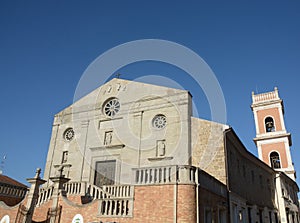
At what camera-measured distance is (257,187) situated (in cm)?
2152

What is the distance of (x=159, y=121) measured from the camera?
62.4 feet

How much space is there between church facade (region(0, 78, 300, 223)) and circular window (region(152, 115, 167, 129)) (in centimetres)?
8

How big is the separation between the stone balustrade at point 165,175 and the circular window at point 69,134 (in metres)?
12.8

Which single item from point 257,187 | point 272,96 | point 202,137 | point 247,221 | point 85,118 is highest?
point 272,96

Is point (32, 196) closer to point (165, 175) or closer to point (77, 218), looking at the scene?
point (77, 218)

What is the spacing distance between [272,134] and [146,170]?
25.4m

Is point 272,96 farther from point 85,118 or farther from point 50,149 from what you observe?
point 50,149

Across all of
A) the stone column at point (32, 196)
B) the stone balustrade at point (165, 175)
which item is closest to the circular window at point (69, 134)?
the stone column at point (32, 196)

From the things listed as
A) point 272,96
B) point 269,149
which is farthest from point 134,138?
point 272,96

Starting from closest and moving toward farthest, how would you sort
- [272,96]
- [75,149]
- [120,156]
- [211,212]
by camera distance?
[211,212]
[120,156]
[75,149]
[272,96]

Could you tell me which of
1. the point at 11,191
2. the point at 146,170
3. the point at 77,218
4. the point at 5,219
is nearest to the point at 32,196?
the point at 5,219

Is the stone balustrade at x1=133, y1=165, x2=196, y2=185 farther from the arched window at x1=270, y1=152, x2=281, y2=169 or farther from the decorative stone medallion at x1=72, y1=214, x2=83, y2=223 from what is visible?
the arched window at x1=270, y1=152, x2=281, y2=169

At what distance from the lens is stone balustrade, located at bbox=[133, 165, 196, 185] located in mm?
10164

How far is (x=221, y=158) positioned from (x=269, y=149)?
60.7 ft
